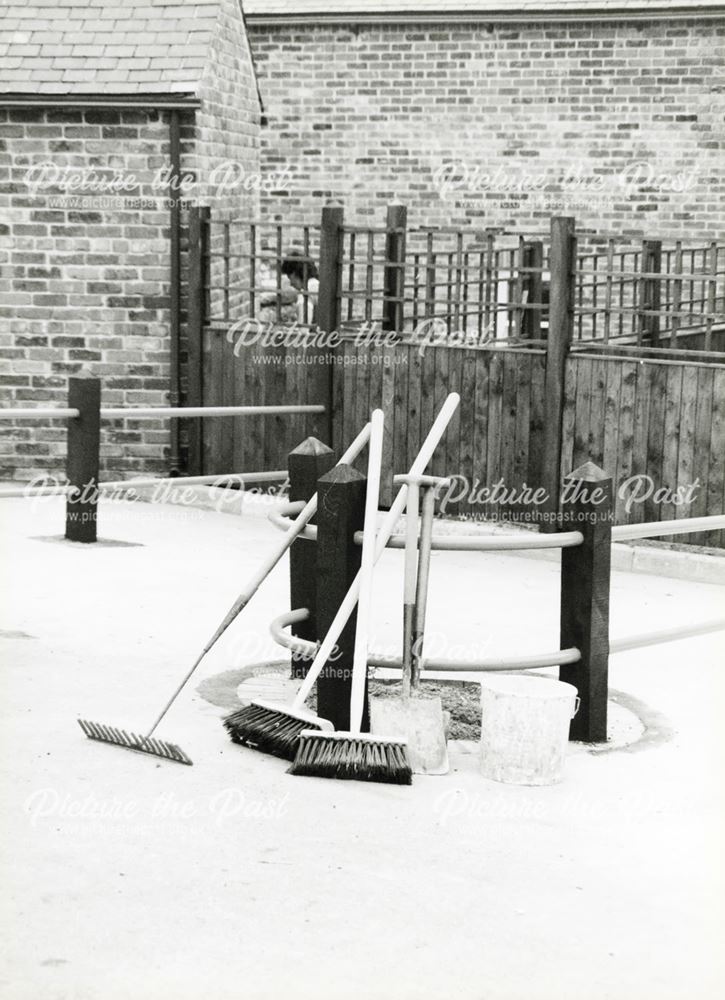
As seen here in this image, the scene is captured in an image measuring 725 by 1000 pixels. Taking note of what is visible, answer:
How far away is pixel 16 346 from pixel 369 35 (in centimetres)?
712

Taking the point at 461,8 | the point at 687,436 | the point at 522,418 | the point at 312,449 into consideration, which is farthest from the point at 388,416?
the point at 461,8

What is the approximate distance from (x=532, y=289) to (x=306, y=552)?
228 inches

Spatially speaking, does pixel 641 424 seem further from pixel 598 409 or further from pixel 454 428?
pixel 454 428

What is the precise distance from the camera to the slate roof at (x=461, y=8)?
16391 millimetres

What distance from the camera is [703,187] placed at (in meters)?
16.8

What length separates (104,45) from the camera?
11.8 meters

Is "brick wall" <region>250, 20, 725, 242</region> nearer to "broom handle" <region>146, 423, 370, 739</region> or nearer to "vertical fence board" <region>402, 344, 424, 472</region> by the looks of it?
"vertical fence board" <region>402, 344, 424, 472</region>

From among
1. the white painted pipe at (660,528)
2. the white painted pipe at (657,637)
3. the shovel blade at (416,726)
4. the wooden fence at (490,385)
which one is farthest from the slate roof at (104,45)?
the shovel blade at (416,726)

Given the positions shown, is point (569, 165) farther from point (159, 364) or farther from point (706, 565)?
point (706, 565)

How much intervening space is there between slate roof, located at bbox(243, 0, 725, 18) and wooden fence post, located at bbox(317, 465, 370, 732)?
39.7 feet

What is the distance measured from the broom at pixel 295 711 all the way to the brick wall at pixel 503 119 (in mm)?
11912

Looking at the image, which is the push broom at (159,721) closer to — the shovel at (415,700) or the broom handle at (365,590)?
the broom handle at (365,590)

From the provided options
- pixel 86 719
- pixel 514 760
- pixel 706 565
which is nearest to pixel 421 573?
pixel 514 760

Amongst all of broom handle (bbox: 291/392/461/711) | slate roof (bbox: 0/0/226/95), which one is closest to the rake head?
broom handle (bbox: 291/392/461/711)
